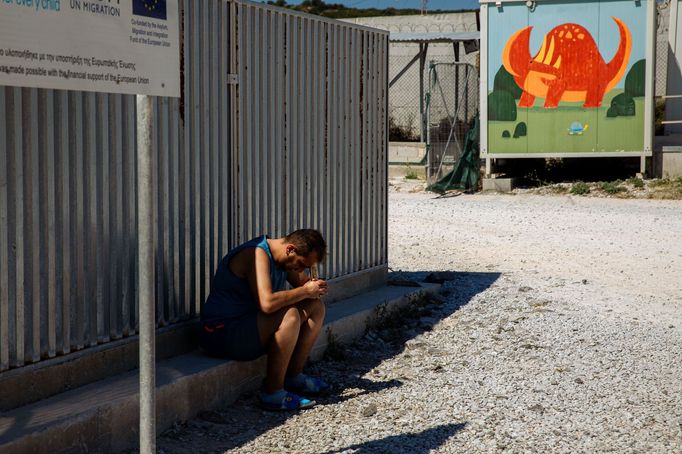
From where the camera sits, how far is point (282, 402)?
539 centimetres

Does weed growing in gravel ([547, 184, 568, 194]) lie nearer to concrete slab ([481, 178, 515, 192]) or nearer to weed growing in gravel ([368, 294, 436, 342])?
concrete slab ([481, 178, 515, 192])

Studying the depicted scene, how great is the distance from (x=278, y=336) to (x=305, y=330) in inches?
9.7

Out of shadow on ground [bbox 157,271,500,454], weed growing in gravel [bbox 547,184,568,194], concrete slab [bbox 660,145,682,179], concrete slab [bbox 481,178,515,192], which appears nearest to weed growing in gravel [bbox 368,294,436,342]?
shadow on ground [bbox 157,271,500,454]

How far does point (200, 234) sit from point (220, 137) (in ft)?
2.04

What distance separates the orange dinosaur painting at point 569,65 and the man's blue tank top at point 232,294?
12.9 m

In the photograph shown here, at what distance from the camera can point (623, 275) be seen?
29.8ft

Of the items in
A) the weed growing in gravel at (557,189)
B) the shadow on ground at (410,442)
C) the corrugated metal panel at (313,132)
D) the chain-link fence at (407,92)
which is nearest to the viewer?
the shadow on ground at (410,442)

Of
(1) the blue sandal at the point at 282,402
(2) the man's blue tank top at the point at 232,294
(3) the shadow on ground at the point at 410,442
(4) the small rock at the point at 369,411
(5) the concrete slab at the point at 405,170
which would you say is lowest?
(3) the shadow on ground at the point at 410,442

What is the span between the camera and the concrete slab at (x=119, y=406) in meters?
4.12

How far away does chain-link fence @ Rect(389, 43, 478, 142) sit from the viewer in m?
24.8

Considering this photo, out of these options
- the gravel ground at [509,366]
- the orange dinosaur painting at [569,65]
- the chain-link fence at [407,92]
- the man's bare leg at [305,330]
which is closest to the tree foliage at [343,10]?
the chain-link fence at [407,92]

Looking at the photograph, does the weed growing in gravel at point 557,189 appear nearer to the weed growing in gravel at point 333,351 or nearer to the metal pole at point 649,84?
the metal pole at point 649,84

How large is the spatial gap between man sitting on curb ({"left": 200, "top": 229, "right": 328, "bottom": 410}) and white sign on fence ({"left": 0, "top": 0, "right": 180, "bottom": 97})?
2.12m

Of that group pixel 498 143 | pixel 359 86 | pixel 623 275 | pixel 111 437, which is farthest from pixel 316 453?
pixel 498 143
